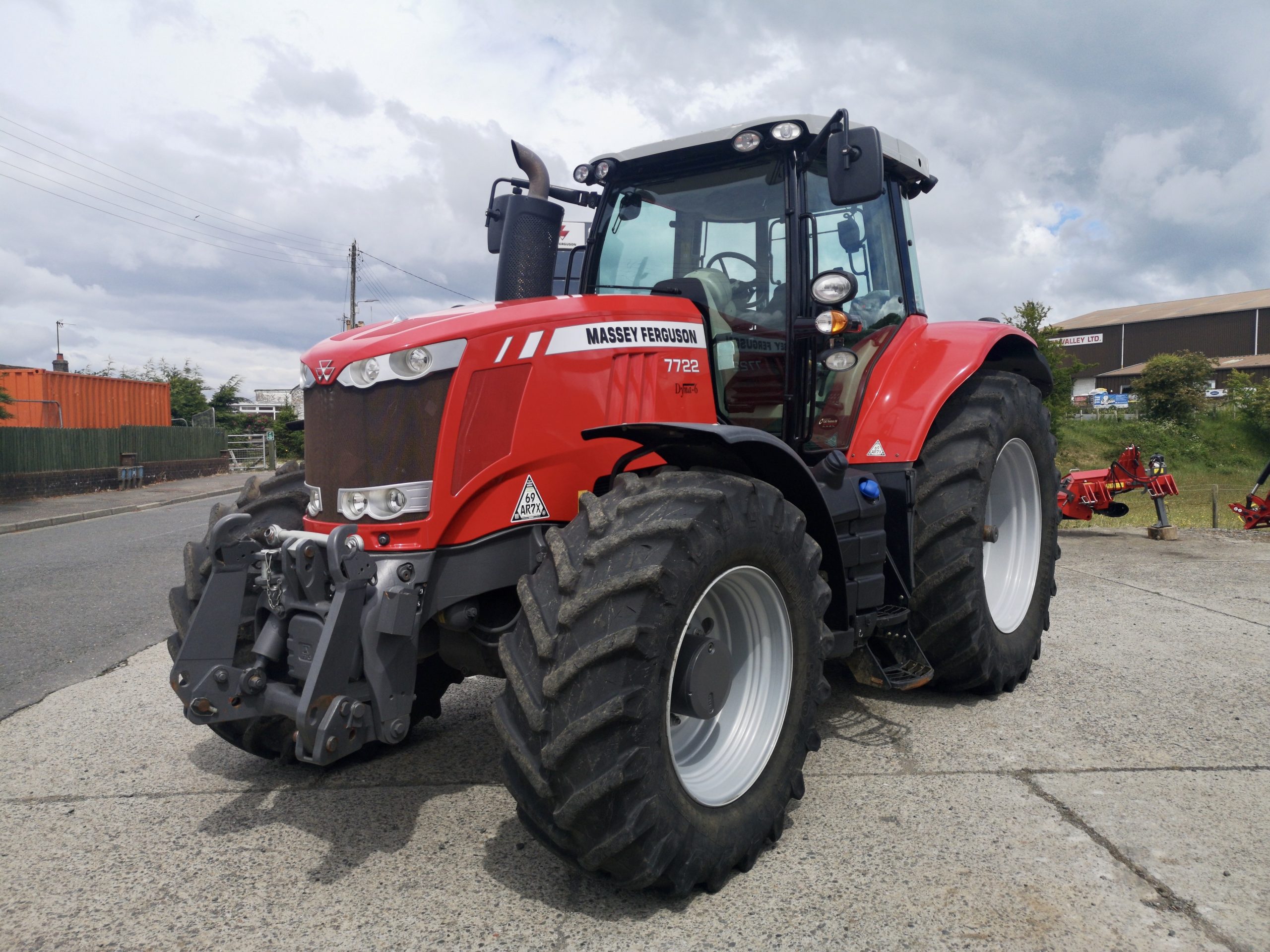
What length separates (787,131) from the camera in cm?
363

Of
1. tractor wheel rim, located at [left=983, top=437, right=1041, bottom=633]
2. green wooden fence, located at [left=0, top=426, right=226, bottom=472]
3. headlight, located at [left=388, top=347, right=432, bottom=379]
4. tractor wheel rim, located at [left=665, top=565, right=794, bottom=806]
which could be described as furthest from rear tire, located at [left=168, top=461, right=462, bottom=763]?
green wooden fence, located at [left=0, top=426, right=226, bottom=472]

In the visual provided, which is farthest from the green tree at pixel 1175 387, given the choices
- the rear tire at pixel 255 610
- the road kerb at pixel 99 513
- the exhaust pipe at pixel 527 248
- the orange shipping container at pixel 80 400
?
the rear tire at pixel 255 610

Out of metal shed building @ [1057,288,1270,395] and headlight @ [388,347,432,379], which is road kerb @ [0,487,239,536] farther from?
metal shed building @ [1057,288,1270,395]

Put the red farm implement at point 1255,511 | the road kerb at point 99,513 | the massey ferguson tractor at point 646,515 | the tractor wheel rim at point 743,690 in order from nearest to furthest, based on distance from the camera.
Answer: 1. the massey ferguson tractor at point 646,515
2. the tractor wheel rim at point 743,690
3. the red farm implement at point 1255,511
4. the road kerb at point 99,513

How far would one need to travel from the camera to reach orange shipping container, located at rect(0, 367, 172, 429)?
887 inches

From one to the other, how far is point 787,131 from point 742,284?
63cm

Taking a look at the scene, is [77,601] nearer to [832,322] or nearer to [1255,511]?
[832,322]

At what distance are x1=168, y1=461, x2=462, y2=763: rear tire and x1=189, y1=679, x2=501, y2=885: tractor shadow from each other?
13 centimetres

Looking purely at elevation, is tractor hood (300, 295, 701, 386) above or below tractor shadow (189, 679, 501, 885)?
above

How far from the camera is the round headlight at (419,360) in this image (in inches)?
109

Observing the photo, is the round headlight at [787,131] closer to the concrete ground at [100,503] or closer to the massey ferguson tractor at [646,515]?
the massey ferguson tractor at [646,515]


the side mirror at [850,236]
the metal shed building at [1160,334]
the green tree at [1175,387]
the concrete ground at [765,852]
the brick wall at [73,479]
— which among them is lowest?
the concrete ground at [765,852]

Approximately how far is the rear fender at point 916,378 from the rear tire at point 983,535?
17 centimetres

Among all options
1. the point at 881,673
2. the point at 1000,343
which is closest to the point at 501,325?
the point at 881,673
